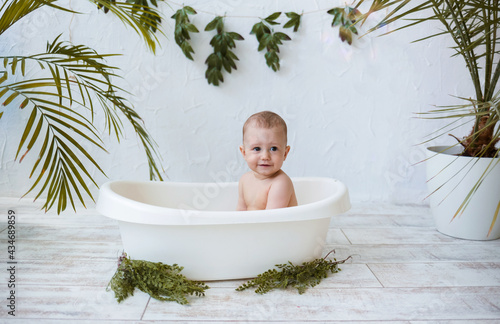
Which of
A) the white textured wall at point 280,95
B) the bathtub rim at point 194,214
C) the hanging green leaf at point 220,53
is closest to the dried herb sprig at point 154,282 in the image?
the bathtub rim at point 194,214

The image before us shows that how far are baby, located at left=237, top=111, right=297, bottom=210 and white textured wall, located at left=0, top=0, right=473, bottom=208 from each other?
0.70 metres

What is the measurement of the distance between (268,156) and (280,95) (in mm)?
776

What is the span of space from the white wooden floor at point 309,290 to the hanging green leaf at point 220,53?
0.83 metres

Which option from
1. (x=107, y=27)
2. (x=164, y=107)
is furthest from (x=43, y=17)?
(x=164, y=107)

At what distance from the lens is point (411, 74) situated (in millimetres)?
2178

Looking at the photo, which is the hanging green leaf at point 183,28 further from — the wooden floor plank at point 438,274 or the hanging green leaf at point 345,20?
the wooden floor plank at point 438,274

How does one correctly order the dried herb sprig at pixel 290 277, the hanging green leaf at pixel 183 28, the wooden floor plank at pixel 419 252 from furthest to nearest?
the hanging green leaf at pixel 183 28
the wooden floor plank at pixel 419 252
the dried herb sprig at pixel 290 277

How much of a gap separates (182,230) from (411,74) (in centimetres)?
149

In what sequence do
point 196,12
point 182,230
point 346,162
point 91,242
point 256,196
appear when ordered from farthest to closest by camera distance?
point 346,162 → point 196,12 → point 91,242 → point 256,196 → point 182,230

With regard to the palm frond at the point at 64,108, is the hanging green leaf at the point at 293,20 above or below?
above

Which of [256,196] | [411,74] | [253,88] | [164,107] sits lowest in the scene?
[256,196]

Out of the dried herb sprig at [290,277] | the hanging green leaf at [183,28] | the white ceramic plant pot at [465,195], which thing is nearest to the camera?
the dried herb sprig at [290,277]

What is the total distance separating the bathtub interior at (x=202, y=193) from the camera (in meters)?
1.62

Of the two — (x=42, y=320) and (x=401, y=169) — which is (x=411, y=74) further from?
(x=42, y=320)
